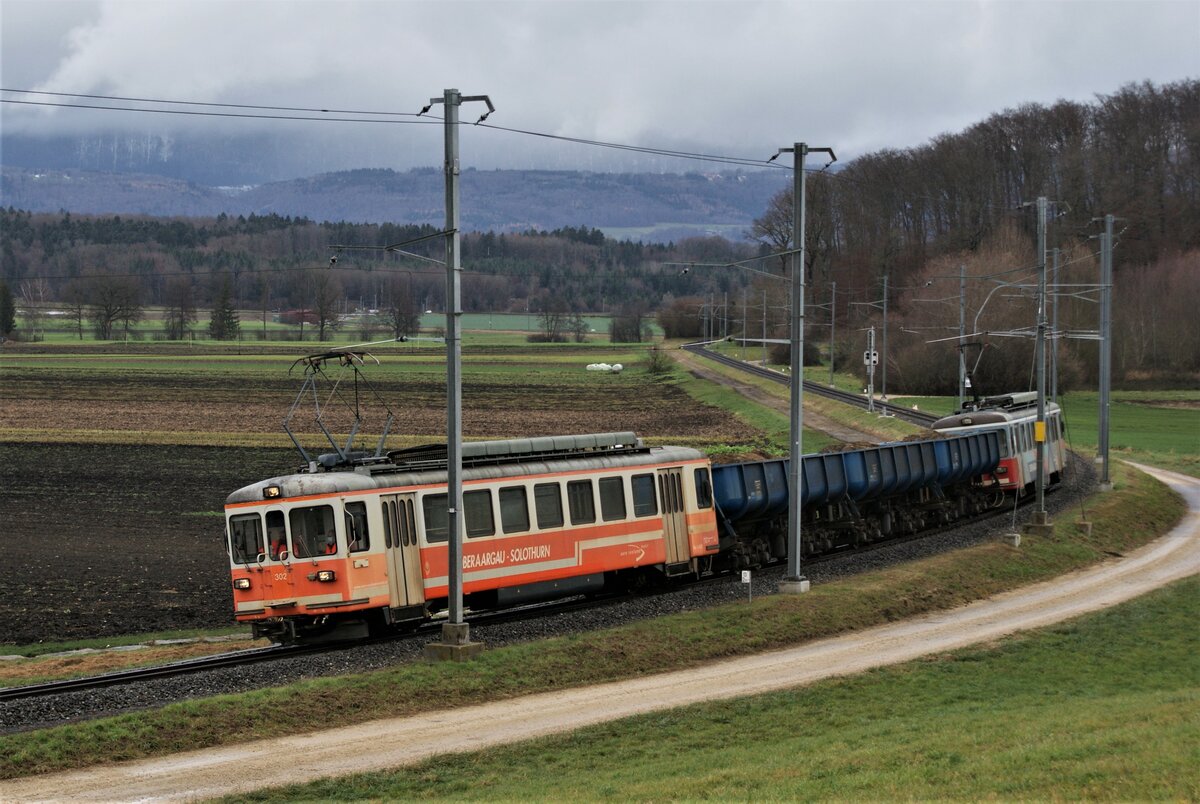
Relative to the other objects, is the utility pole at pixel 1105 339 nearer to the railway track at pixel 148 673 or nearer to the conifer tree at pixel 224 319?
the railway track at pixel 148 673

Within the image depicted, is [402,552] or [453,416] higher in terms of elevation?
[453,416]

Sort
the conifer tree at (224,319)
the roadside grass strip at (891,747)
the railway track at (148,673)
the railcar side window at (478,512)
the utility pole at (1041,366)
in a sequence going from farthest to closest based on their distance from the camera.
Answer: the conifer tree at (224,319)
the utility pole at (1041,366)
the railcar side window at (478,512)
the railway track at (148,673)
the roadside grass strip at (891,747)

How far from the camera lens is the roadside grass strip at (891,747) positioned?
1396 cm

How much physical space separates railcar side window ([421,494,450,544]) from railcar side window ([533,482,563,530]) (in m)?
2.35

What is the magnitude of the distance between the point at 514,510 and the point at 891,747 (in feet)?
37.2

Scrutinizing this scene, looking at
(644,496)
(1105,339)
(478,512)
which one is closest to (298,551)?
(478,512)

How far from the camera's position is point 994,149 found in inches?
5787

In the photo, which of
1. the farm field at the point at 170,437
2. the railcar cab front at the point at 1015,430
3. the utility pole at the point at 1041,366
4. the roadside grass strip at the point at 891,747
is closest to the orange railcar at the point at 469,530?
the roadside grass strip at the point at 891,747

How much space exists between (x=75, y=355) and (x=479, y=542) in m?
116

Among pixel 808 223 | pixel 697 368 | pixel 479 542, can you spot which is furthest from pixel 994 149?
pixel 479 542

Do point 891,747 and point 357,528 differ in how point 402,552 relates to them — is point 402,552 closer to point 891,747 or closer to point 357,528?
point 357,528

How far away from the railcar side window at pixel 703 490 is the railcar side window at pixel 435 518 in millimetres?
7485

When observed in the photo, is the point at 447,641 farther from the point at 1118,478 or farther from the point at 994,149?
the point at 994,149

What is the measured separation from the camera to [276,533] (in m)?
23.0
